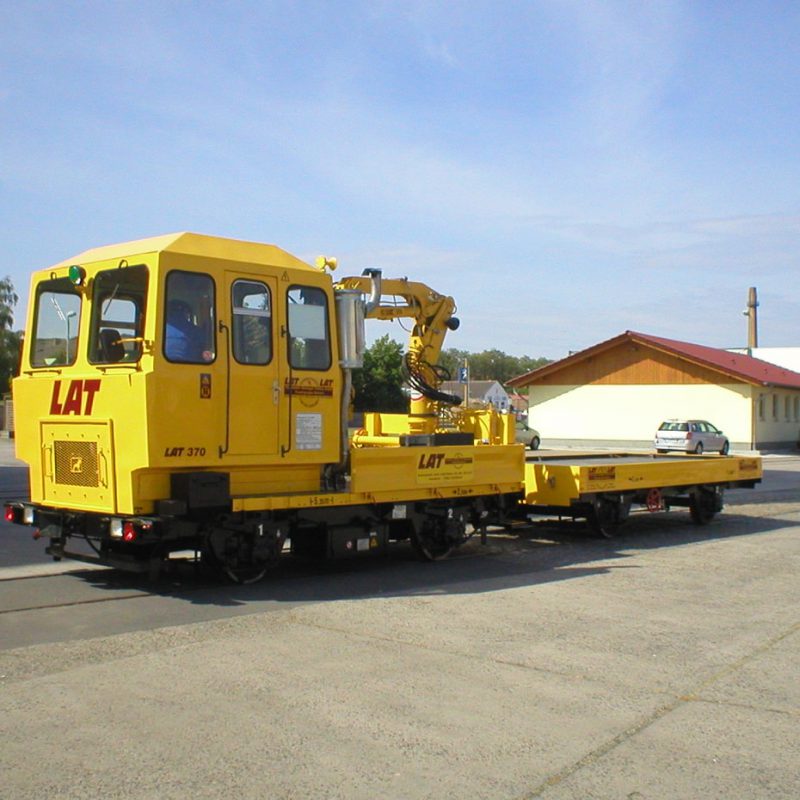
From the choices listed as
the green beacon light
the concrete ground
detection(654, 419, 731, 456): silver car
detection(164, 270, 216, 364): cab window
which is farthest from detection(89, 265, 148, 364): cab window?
detection(654, 419, 731, 456): silver car

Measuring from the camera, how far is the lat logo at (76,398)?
919cm

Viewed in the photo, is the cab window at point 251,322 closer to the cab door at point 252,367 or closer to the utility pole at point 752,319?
the cab door at point 252,367

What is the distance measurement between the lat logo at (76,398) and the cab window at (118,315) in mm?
241

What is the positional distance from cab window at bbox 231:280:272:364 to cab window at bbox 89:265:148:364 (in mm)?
848

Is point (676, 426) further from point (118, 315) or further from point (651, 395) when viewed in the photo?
point (118, 315)

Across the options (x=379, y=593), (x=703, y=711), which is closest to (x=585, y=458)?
(x=379, y=593)

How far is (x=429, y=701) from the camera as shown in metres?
6.21

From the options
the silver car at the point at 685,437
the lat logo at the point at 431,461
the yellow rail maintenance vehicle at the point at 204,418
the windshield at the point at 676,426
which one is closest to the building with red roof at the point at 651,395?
the silver car at the point at 685,437

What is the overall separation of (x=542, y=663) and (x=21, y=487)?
57.1 ft

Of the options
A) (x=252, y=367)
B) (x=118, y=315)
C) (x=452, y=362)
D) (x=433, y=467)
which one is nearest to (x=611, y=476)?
(x=433, y=467)

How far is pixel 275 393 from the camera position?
973cm

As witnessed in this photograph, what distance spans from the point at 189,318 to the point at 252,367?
0.77 meters

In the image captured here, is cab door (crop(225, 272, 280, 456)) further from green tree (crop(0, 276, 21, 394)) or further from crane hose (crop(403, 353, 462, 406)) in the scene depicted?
green tree (crop(0, 276, 21, 394))

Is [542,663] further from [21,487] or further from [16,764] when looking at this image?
[21,487]
